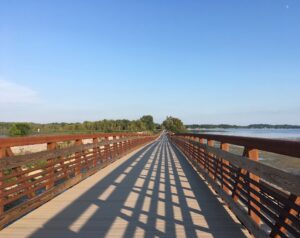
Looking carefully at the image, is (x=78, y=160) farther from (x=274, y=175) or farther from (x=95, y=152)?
(x=274, y=175)

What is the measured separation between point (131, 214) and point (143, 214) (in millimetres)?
184

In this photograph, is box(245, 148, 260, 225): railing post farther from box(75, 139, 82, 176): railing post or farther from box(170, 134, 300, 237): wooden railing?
box(75, 139, 82, 176): railing post

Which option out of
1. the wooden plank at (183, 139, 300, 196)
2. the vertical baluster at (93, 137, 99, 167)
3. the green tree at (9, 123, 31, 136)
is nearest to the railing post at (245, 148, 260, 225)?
the wooden plank at (183, 139, 300, 196)

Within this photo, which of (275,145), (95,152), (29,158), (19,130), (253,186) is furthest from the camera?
(19,130)

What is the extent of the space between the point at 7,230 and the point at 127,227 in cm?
154

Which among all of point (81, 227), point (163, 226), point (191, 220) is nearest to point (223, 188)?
point (191, 220)

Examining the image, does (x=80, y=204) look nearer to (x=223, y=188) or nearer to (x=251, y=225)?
(x=223, y=188)

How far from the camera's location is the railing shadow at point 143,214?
5031 millimetres

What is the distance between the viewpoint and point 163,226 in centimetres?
527

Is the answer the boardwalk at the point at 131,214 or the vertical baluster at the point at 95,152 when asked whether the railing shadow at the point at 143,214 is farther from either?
the vertical baluster at the point at 95,152

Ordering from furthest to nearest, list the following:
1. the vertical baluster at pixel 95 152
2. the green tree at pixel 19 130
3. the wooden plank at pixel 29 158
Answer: the green tree at pixel 19 130 → the vertical baluster at pixel 95 152 → the wooden plank at pixel 29 158

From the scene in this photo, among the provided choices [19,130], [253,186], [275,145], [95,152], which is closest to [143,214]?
[253,186]

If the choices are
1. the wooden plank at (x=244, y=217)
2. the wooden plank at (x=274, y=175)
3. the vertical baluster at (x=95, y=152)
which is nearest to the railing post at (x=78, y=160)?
the vertical baluster at (x=95, y=152)

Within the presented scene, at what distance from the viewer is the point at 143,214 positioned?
235 inches
